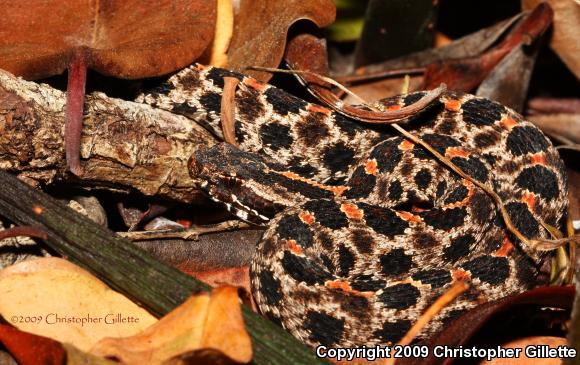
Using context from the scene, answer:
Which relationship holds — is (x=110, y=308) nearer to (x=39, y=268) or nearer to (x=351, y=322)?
(x=39, y=268)

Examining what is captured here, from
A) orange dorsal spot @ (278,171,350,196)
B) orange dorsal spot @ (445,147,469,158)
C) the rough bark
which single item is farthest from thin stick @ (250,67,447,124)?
the rough bark

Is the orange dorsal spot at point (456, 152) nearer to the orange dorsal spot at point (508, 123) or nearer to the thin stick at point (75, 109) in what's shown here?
the orange dorsal spot at point (508, 123)

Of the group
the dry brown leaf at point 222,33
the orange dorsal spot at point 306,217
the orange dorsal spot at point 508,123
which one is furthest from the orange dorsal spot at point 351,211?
the dry brown leaf at point 222,33

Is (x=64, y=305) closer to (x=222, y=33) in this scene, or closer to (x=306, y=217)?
(x=306, y=217)

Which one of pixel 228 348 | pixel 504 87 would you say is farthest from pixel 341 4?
pixel 228 348

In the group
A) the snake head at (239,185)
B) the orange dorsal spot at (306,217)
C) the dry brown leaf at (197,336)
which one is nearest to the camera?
the dry brown leaf at (197,336)

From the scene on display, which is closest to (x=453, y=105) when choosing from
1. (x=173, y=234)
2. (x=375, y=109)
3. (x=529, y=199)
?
(x=375, y=109)
